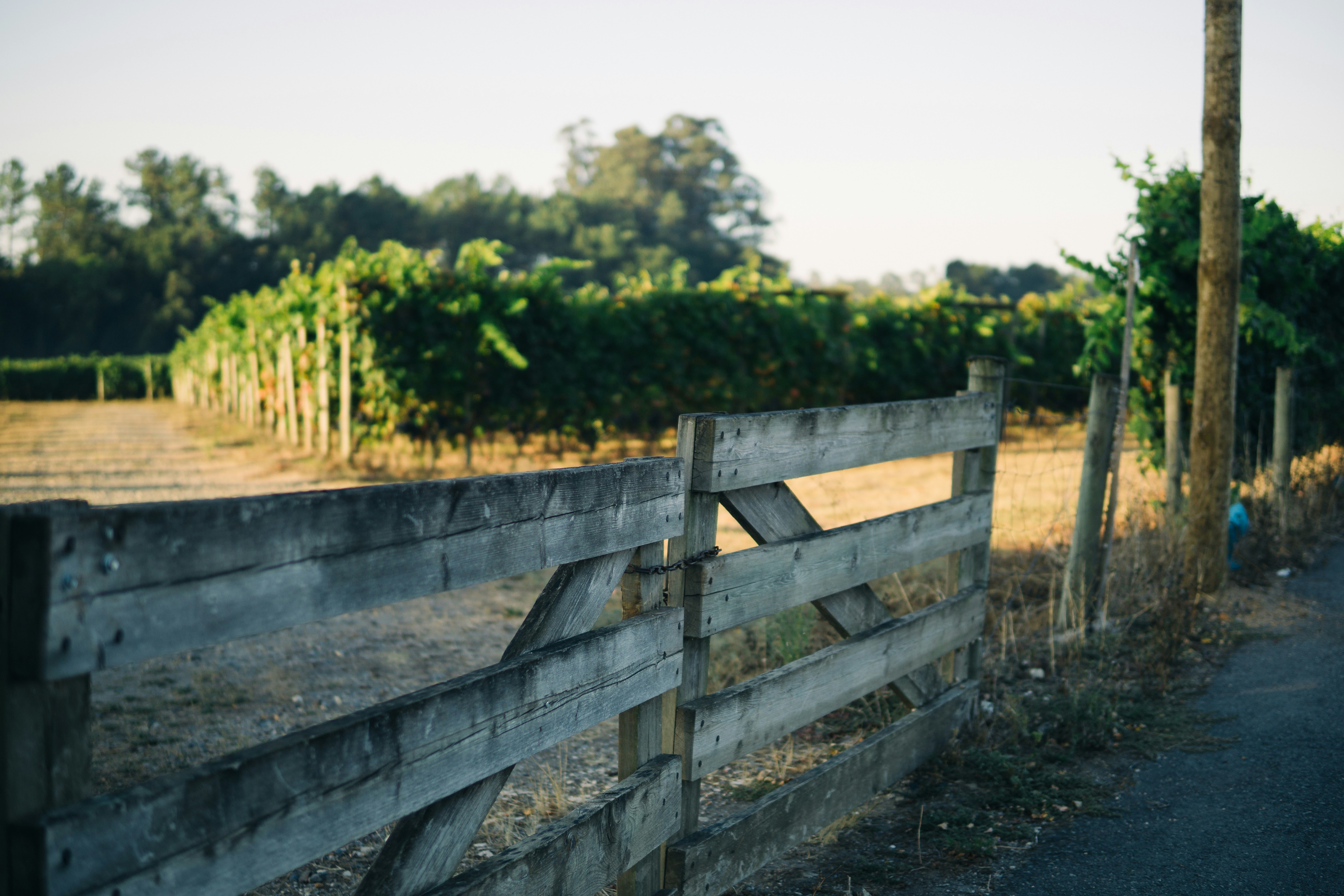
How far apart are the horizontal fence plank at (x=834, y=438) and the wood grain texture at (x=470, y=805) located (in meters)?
0.47

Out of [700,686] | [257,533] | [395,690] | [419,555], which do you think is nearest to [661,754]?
[700,686]

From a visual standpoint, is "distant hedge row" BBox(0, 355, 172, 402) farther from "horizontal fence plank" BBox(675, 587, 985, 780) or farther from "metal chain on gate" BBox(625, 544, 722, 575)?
"metal chain on gate" BBox(625, 544, 722, 575)

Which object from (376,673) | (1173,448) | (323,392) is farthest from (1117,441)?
(323,392)

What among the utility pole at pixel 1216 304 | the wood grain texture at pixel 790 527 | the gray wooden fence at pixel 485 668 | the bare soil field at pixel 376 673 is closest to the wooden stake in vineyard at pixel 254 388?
the bare soil field at pixel 376 673

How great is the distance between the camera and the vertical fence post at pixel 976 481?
4.21 meters

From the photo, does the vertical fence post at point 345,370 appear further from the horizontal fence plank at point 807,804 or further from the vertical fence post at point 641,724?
the vertical fence post at point 641,724

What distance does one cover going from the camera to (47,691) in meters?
1.26

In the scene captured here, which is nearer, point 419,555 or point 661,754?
point 419,555

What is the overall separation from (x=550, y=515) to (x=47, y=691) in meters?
1.01

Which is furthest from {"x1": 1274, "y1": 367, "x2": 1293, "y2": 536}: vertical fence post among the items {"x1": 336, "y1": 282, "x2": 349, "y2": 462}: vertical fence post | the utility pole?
{"x1": 336, "y1": 282, "x2": 349, "y2": 462}: vertical fence post

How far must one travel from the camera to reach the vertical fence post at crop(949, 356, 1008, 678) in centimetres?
421

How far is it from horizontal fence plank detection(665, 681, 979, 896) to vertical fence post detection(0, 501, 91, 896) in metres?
1.72

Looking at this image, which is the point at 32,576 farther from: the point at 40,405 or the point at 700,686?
the point at 40,405

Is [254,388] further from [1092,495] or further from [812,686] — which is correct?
[812,686]
